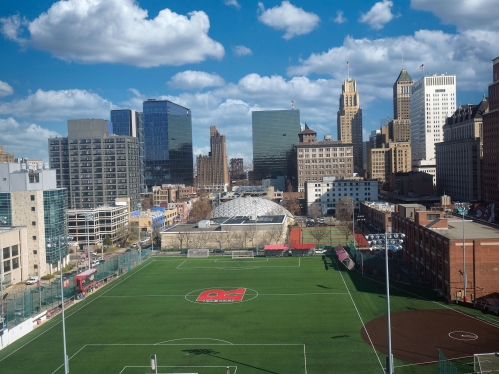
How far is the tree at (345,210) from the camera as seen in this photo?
10150cm

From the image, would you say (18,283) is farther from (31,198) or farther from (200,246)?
(200,246)

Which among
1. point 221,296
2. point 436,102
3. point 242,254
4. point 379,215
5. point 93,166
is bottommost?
point 221,296

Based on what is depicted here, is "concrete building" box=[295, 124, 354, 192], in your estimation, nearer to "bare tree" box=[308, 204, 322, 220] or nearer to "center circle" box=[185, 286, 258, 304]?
"bare tree" box=[308, 204, 322, 220]

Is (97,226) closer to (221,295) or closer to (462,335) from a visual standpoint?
(221,295)

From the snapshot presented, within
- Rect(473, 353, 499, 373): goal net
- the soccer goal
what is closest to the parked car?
the soccer goal

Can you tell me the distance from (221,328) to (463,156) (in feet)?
315

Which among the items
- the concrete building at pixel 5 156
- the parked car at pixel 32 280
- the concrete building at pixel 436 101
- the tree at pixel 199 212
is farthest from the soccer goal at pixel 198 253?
the concrete building at pixel 436 101

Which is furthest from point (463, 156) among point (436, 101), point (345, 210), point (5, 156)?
point (5, 156)

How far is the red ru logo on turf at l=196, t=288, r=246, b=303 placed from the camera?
41906mm

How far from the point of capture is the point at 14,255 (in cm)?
5206

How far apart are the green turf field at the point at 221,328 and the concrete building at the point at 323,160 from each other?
98.1 metres

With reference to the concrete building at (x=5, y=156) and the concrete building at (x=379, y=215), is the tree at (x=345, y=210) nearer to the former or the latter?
the concrete building at (x=379, y=215)

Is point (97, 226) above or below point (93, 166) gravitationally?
below

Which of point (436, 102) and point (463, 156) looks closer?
point (463, 156)
